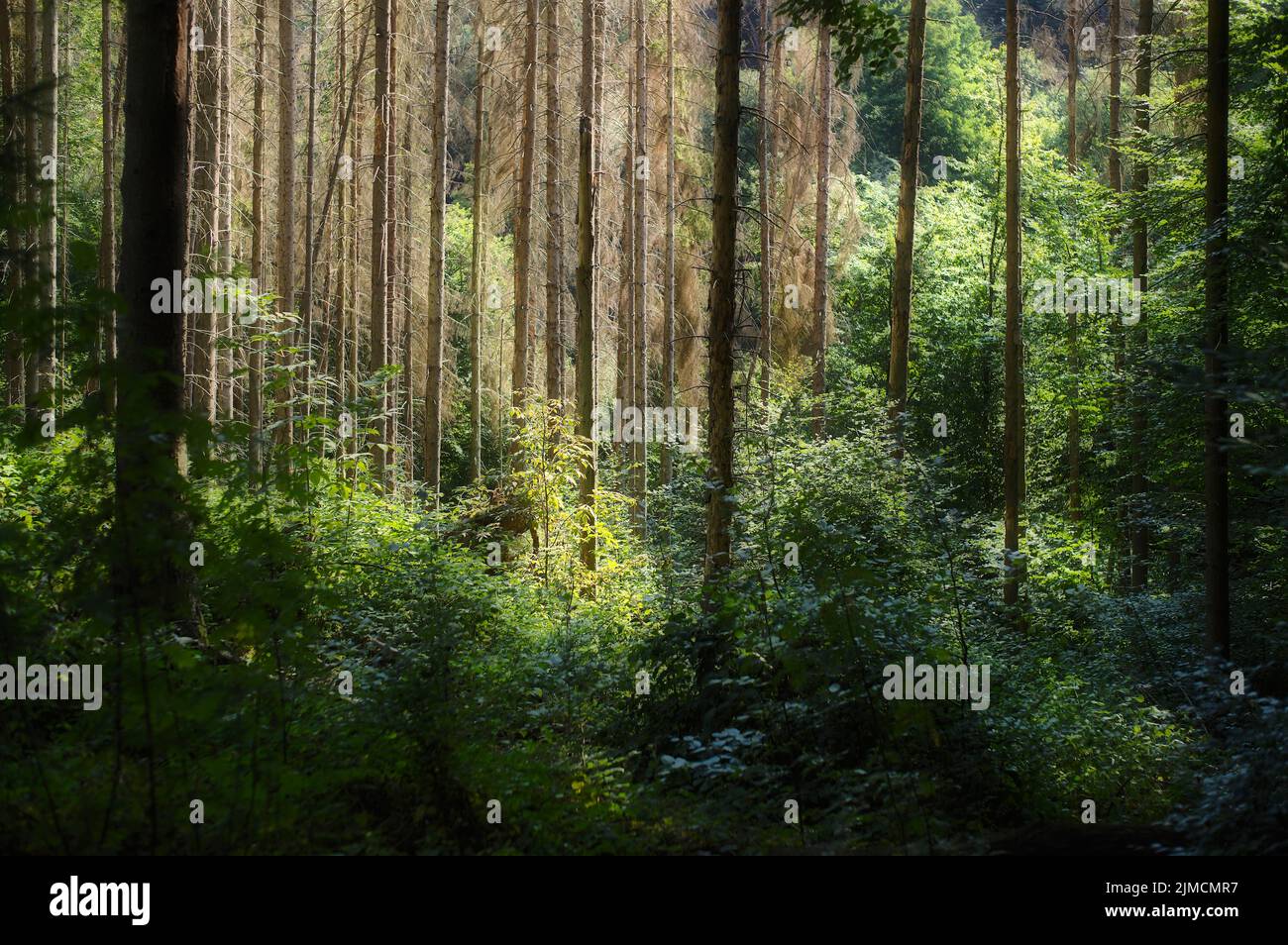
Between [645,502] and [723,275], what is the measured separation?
1096 cm

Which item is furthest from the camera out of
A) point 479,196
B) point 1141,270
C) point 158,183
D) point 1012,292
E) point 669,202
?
point 669,202

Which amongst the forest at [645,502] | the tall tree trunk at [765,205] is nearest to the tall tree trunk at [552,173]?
the forest at [645,502]

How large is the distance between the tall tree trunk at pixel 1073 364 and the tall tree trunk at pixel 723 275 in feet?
36.8

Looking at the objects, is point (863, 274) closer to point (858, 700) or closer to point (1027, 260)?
point (1027, 260)

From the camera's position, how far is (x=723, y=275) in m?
10.4

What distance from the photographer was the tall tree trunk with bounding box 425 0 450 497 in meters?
17.2

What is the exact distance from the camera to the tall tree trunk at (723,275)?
1023 centimetres

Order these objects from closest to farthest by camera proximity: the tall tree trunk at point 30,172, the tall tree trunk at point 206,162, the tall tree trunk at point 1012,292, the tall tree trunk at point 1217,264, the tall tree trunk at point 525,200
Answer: the tall tree trunk at point 30,172, the tall tree trunk at point 1217,264, the tall tree trunk at point 206,162, the tall tree trunk at point 1012,292, the tall tree trunk at point 525,200

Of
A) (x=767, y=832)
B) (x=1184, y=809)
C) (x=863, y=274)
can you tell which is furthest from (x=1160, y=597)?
(x=863, y=274)

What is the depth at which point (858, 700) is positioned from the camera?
7758 mm

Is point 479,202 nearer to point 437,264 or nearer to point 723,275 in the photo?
point 437,264

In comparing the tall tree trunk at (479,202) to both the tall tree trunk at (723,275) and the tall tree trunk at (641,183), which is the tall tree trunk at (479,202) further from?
the tall tree trunk at (723,275)

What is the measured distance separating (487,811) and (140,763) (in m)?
2.02

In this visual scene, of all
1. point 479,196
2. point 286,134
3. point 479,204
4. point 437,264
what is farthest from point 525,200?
point 479,204
